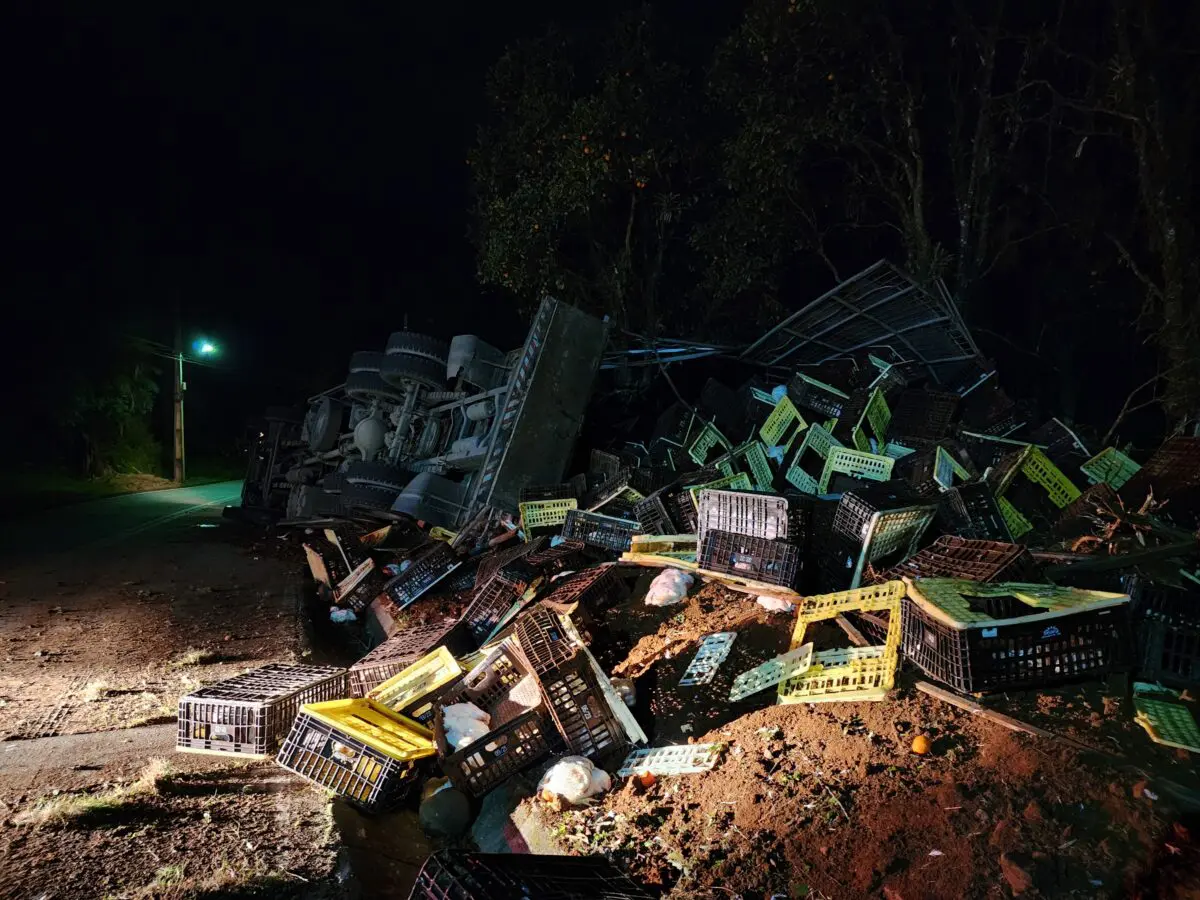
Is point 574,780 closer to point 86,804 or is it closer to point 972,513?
point 86,804

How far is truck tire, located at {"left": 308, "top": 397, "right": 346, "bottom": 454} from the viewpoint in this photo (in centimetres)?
1391

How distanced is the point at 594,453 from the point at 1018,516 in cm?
530

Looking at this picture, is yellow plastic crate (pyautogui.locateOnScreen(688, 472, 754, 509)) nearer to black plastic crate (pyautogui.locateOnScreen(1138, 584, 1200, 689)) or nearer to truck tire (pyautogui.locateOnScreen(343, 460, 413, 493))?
black plastic crate (pyautogui.locateOnScreen(1138, 584, 1200, 689))

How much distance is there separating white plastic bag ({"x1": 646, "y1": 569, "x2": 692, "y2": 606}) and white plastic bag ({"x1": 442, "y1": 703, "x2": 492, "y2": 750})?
1894mm

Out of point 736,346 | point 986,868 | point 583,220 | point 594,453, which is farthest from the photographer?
point 583,220

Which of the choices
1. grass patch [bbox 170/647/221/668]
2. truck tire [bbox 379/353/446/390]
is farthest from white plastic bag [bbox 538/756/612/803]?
truck tire [bbox 379/353/446/390]

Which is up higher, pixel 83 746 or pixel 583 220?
pixel 583 220

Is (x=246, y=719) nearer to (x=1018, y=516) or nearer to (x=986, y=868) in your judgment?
(x=986, y=868)

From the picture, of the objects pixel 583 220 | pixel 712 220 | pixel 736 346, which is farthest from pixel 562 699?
pixel 583 220

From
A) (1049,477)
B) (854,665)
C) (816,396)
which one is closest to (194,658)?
(854,665)

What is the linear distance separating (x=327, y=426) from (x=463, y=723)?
10948 mm

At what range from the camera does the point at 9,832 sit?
3.15m

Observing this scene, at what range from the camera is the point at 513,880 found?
2.35m

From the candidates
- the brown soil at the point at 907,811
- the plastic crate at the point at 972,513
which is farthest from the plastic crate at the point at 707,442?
the brown soil at the point at 907,811
